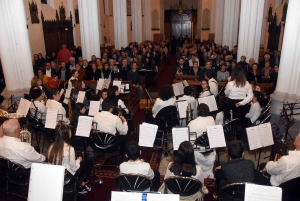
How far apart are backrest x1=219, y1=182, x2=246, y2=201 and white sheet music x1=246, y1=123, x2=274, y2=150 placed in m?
1.14

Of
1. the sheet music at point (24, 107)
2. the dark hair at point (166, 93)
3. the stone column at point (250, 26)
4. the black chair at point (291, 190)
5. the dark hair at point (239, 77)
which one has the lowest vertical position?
the black chair at point (291, 190)

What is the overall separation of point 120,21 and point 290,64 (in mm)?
12647

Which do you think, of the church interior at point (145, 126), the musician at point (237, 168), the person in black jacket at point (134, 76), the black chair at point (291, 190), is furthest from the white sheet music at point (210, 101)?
the person in black jacket at point (134, 76)

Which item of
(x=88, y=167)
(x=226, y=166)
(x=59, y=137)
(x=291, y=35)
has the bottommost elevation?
(x=88, y=167)

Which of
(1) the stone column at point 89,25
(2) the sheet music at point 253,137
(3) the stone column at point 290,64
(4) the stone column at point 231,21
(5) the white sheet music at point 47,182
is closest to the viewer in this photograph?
(5) the white sheet music at point 47,182

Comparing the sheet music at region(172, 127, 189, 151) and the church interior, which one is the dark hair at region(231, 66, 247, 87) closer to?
the church interior

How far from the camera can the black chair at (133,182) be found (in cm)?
391

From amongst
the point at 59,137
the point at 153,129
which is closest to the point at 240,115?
the point at 153,129

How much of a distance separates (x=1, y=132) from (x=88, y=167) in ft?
5.31

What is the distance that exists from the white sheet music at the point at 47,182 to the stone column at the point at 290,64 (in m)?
6.08

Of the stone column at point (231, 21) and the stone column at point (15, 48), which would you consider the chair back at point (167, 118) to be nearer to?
the stone column at point (15, 48)

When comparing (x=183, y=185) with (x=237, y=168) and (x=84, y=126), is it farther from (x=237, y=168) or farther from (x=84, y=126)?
(x=84, y=126)

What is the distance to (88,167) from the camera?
4.82 m

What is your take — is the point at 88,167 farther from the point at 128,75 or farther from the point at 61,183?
the point at 128,75
